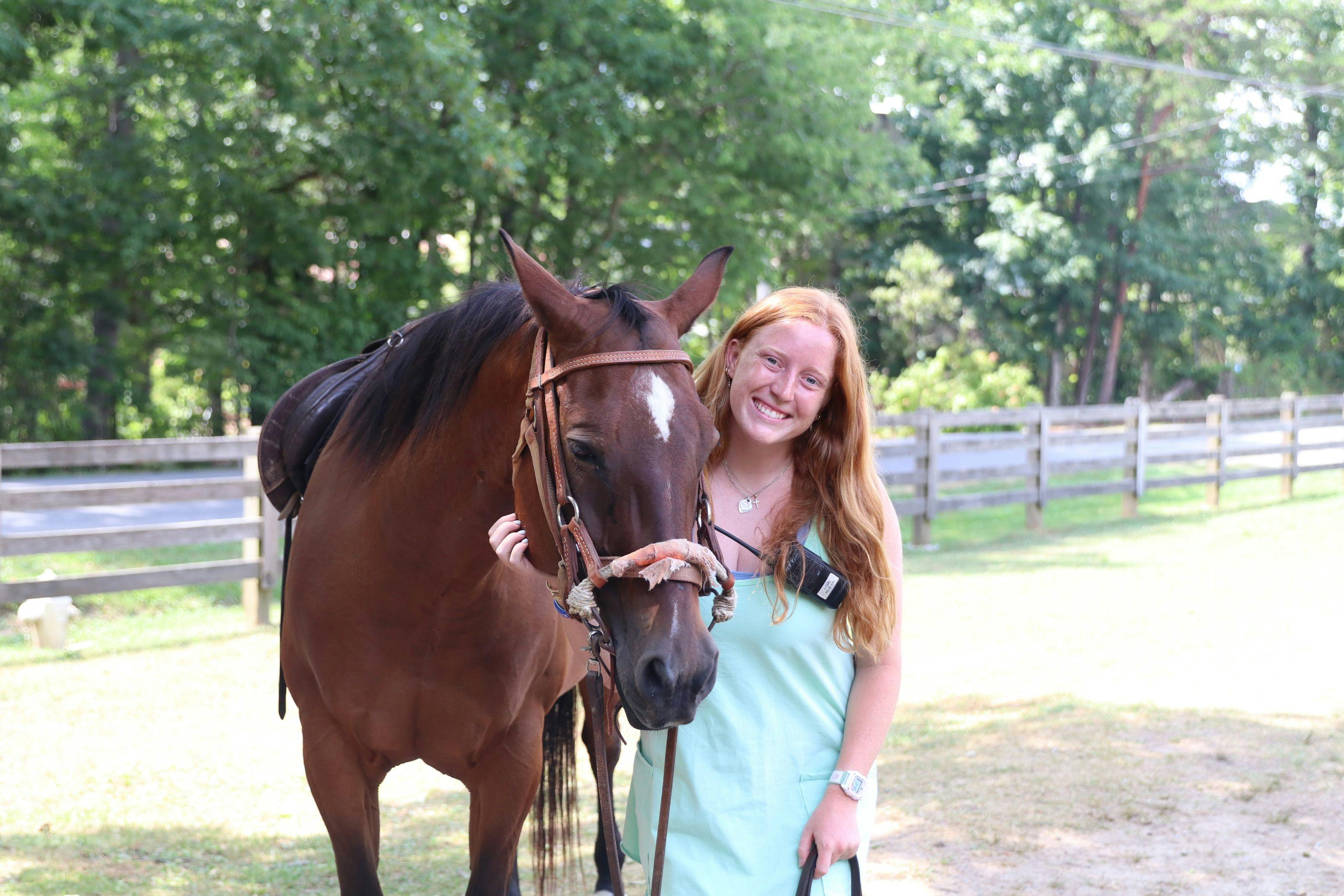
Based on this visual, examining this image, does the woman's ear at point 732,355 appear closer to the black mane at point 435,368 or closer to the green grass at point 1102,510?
the black mane at point 435,368

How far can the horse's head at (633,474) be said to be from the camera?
1.59 m

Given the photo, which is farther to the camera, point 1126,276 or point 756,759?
point 1126,276

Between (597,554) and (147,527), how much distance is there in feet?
19.3

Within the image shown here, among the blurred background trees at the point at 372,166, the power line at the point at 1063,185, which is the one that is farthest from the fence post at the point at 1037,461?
the power line at the point at 1063,185

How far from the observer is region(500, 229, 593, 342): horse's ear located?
1.82 metres

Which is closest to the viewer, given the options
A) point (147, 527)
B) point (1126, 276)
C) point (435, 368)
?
point (435, 368)

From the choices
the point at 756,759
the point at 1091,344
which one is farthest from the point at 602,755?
the point at 1091,344

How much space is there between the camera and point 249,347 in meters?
14.8

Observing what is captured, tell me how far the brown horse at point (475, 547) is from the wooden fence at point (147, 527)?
14.7 feet

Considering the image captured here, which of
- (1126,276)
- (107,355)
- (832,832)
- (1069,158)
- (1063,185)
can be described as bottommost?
(832,832)

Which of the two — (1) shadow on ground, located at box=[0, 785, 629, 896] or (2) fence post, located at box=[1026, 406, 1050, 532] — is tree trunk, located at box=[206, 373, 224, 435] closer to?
(2) fence post, located at box=[1026, 406, 1050, 532]

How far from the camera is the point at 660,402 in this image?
5.60 feet

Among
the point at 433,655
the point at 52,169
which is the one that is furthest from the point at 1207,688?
the point at 52,169

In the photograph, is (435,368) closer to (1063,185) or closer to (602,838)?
(602,838)
